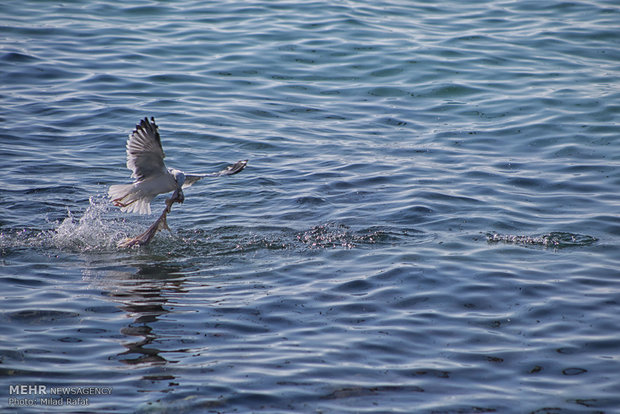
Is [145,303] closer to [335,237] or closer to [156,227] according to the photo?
[156,227]

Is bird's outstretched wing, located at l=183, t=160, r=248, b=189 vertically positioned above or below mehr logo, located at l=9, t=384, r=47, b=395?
above

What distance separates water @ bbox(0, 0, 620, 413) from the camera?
18.6ft

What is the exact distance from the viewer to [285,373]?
18.4 ft

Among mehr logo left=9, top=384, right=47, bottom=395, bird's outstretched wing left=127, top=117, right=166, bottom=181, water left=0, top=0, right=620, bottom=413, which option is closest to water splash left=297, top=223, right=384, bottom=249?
water left=0, top=0, right=620, bottom=413

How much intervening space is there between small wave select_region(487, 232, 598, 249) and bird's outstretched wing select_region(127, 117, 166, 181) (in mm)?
3443

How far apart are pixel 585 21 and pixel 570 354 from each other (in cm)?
1137

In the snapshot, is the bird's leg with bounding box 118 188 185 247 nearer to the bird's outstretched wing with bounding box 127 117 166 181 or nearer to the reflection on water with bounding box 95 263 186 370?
the bird's outstretched wing with bounding box 127 117 166 181

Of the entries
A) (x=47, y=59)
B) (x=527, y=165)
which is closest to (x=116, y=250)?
(x=527, y=165)

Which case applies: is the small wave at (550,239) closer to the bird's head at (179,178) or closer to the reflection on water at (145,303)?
the bird's head at (179,178)

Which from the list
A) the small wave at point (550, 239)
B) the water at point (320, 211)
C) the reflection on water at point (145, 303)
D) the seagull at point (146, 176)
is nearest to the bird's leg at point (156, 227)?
the seagull at point (146, 176)

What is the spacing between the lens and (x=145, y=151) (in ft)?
25.2

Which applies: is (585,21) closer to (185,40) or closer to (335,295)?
(185,40)

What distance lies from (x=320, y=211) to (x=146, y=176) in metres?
2.02

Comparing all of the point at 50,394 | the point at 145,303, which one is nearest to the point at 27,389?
the point at 50,394
